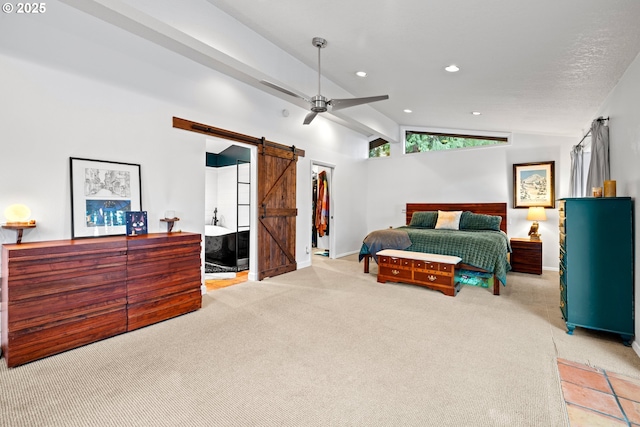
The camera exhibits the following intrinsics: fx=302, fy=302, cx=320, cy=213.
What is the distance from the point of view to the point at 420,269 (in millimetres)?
4449

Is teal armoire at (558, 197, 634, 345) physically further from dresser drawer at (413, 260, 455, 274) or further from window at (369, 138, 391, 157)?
window at (369, 138, 391, 157)

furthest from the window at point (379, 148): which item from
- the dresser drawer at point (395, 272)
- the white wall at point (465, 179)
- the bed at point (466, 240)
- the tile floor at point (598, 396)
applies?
the tile floor at point (598, 396)

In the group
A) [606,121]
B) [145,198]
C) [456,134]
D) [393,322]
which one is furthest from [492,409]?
[456,134]

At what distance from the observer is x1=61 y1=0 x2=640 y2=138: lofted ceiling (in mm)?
2350

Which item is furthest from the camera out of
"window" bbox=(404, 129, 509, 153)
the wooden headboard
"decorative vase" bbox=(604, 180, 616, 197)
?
"window" bbox=(404, 129, 509, 153)

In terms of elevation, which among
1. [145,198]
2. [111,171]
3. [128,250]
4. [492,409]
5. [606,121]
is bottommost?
[492,409]

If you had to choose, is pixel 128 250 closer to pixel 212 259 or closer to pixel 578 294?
pixel 212 259

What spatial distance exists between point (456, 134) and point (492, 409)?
6209 millimetres

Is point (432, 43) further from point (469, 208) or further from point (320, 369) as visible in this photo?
point (469, 208)

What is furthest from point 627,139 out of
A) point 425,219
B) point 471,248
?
point 425,219

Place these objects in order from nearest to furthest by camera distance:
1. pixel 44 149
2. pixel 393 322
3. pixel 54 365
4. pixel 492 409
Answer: pixel 492 409 < pixel 54 365 < pixel 44 149 < pixel 393 322

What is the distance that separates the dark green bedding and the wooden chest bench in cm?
18

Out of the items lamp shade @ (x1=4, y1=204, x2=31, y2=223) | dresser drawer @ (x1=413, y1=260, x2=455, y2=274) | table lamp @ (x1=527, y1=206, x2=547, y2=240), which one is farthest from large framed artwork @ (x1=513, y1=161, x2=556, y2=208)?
lamp shade @ (x1=4, y1=204, x2=31, y2=223)

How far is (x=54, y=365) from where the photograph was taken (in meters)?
2.35
